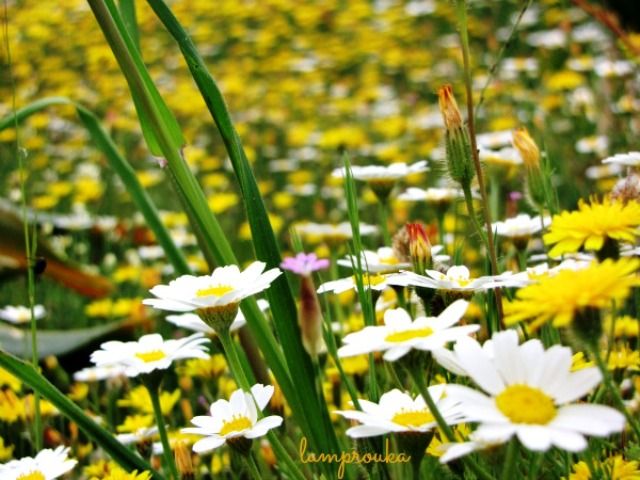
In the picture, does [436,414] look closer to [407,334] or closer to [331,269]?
[407,334]

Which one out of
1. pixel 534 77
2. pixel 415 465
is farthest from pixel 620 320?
pixel 534 77

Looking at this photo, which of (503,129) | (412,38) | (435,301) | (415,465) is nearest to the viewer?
(415,465)

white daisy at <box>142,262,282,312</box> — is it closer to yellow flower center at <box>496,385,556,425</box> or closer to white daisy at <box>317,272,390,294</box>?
white daisy at <box>317,272,390,294</box>

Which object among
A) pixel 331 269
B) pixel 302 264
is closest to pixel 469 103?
pixel 302 264

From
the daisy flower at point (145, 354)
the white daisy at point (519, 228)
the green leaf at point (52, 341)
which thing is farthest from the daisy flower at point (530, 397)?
the green leaf at point (52, 341)

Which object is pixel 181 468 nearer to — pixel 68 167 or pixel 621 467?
pixel 621 467
